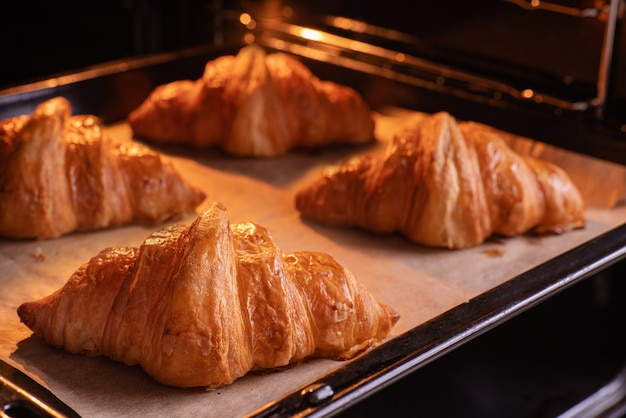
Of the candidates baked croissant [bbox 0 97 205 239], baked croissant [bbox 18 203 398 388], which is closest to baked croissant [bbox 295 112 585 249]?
baked croissant [bbox 0 97 205 239]

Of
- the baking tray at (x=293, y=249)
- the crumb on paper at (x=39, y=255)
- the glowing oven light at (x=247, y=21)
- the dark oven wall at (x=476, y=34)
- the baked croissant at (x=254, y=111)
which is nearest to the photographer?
the baking tray at (x=293, y=249)

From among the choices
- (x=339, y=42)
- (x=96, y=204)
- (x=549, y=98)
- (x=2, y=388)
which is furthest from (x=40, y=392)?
(x=339, y=42)

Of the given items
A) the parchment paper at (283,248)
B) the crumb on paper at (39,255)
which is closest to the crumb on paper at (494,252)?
the parchment paper at (283,248)

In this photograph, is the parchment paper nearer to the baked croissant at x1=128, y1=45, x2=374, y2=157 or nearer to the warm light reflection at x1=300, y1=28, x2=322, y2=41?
the baked croissant at x1=128, y1=45, x2=374, y2=157

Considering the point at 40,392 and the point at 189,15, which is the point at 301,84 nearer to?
the point at 189,15

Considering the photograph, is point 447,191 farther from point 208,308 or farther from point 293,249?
point 208,308

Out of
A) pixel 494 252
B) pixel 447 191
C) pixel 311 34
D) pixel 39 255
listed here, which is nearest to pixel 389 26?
pixel 311 34

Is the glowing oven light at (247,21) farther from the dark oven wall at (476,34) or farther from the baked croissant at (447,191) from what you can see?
the baked croissant at (447,191)
